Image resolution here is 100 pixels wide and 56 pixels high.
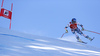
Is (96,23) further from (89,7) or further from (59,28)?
(59,28)

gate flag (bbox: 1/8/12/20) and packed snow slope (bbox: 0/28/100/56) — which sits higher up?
gate flag (bbox: 1/8/12/20)

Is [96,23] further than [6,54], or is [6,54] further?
[96,23]

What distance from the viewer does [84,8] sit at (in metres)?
8.79

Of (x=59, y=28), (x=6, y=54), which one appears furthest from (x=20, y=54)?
(x=59, y=28)

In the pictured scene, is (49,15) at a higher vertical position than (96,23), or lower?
higher

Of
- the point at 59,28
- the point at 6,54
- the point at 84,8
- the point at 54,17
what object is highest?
the point at 84,8

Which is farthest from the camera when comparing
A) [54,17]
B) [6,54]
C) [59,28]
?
[54,17]

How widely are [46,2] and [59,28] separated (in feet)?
6.41

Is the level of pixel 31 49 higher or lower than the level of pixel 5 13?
lower

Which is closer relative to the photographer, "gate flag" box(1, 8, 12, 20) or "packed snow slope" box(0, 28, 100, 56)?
"packed snow slope" box(0, 28, 100, 56)

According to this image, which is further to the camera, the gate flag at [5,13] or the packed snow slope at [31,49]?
the gate flag at [5,13]

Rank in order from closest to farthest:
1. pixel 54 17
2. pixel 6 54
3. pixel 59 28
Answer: pixel 6 54 → pixel 59 28 → pixel 54 17

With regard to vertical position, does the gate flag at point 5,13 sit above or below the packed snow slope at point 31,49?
above

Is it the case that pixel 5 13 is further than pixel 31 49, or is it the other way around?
pixel 5 13
